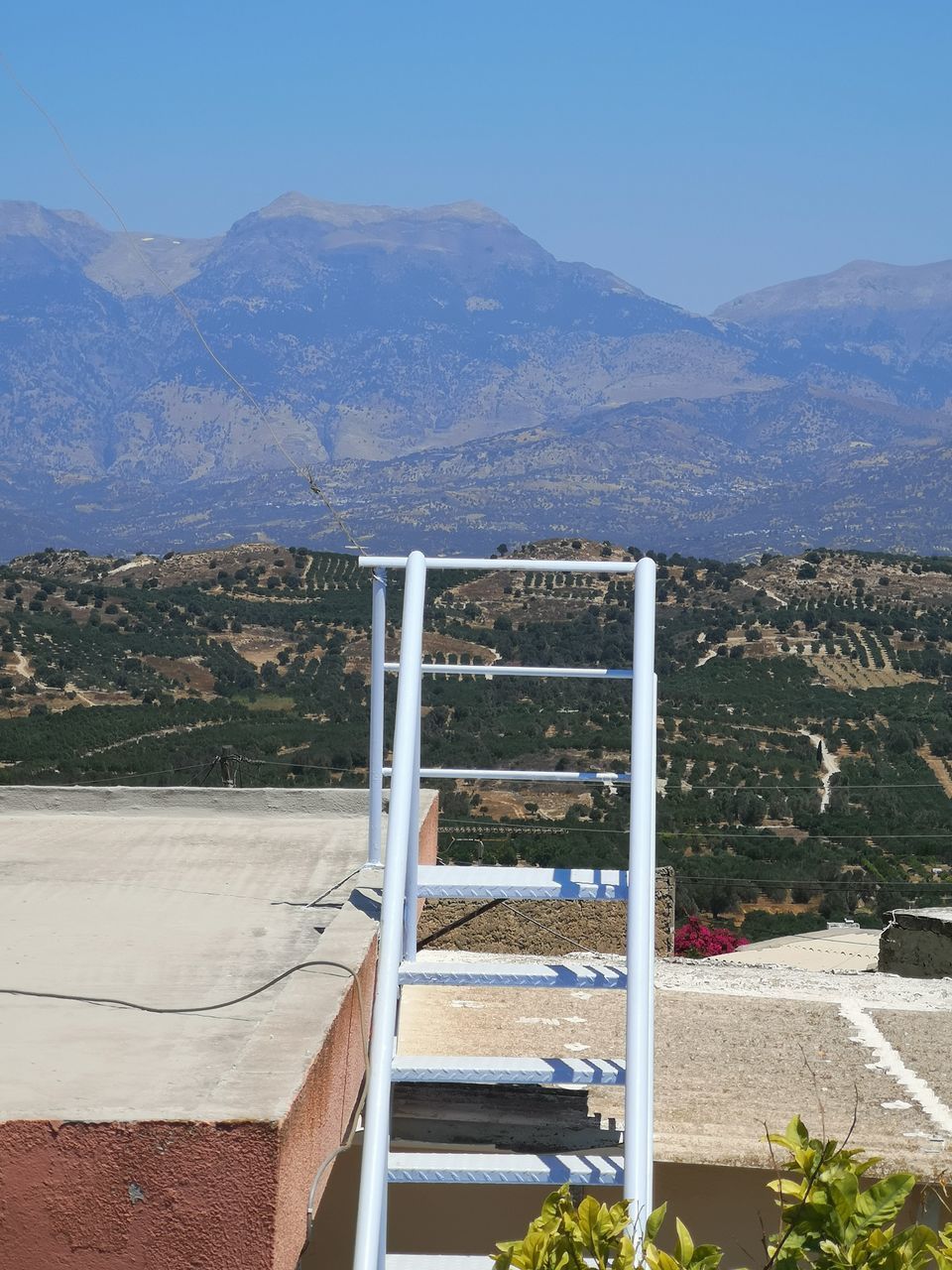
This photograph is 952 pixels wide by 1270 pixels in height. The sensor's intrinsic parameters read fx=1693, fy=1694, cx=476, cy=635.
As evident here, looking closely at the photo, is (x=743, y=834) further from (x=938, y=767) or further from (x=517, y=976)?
(x=517, y=976)

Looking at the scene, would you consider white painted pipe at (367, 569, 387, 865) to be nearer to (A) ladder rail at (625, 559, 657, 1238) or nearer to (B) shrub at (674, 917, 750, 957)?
(A) ladder rail at (625, 559, 657, 1238)

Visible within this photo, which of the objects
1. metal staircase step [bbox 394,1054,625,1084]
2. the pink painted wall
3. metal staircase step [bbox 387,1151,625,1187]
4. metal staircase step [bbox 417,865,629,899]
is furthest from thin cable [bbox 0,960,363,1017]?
the pink painted wall

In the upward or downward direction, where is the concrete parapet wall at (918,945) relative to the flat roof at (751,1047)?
downward

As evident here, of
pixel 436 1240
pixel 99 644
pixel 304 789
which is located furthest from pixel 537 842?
pixel 99 644

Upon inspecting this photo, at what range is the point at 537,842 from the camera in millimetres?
29672

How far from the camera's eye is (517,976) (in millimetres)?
3631

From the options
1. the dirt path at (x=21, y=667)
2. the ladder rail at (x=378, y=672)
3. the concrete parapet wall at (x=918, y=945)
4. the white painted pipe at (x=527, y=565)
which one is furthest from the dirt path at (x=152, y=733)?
the white painted pipe at (x=527, y=565)

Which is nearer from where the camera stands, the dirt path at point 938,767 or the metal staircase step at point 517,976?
the metal staircase step at point 517,976

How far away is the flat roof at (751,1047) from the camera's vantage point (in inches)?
183

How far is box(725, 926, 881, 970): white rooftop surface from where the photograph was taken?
18.4 metres

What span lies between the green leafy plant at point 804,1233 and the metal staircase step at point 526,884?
1152mm

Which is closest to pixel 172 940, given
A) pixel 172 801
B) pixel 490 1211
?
pixel 490 1211

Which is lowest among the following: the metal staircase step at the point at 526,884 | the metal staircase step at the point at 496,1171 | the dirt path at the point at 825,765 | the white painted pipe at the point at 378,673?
the dirt path at the point at 825,765

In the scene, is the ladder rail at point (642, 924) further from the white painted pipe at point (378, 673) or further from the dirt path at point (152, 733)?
the dirt path at point (152, 733)
